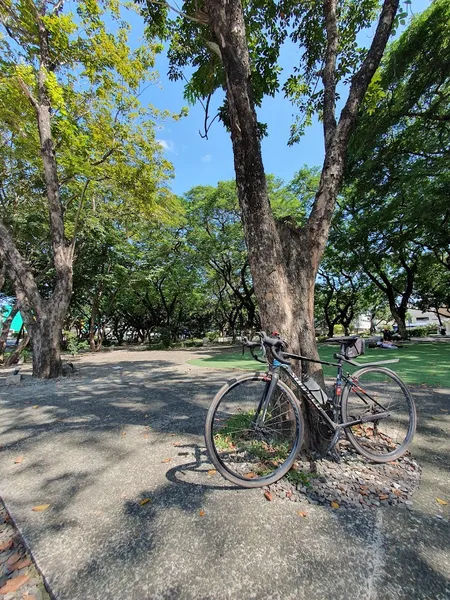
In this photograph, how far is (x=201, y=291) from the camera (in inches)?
907

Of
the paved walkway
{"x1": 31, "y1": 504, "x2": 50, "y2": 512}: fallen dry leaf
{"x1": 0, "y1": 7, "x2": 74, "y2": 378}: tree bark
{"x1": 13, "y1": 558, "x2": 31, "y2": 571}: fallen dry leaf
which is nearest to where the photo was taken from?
the paved walkway

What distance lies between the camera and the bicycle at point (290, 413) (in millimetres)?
2119

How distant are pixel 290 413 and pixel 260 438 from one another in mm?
394

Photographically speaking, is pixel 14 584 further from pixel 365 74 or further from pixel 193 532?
pixel 365 74

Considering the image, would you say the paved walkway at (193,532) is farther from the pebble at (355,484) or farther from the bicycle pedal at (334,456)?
the bicycle pedal at (334,456)

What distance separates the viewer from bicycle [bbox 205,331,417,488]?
6.95 feet

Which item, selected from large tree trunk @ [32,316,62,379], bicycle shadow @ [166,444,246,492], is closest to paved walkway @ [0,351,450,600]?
bicycle shadow @ [166,444,246,492]

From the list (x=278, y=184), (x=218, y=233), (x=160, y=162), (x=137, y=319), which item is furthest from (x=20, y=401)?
(x=137, y=319)

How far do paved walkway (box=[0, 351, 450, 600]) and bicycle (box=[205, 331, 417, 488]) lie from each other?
231 millimetres

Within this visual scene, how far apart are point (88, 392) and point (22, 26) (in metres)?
8.53

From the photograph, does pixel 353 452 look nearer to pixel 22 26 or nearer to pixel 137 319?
pixel 22 26

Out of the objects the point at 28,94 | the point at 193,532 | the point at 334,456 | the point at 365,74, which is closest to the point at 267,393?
the point at 334,456

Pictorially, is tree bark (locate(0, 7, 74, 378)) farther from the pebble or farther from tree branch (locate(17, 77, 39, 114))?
the pebble

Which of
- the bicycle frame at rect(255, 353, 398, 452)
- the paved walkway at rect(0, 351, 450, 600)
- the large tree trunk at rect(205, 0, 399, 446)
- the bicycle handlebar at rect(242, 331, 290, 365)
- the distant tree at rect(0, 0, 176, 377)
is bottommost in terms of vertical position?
the paved walkway at rect(0, 351, 450, 600)
